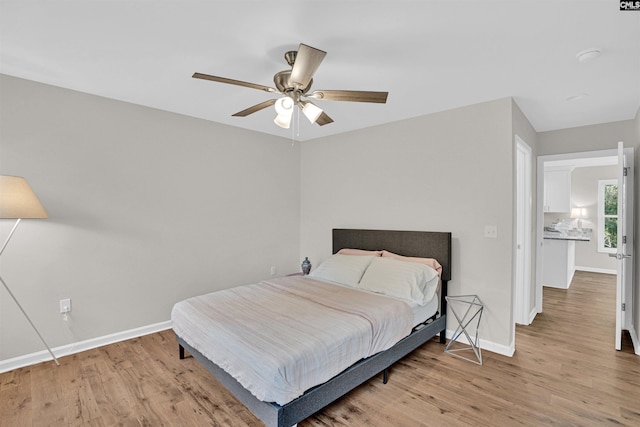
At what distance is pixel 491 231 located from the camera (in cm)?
305

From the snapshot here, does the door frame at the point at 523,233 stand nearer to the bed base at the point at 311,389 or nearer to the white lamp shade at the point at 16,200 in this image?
the bed base at the point at 311,389

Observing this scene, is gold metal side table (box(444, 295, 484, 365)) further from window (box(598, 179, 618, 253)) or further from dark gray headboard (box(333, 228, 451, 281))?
window (box(598, 179, 618, 253))

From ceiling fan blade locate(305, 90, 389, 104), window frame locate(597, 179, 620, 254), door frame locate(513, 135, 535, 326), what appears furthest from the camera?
window frame locate(597, 179, 620, 254)

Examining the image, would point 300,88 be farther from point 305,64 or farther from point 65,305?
point 65,305

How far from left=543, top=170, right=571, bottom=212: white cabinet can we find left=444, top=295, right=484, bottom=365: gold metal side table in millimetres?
5404

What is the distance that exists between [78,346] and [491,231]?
4.26 m

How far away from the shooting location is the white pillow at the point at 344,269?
334cm

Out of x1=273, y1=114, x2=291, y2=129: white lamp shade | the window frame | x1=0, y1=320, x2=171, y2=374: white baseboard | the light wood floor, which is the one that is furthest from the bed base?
the window frame

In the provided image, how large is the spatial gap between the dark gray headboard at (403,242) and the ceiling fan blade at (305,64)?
7.28ft

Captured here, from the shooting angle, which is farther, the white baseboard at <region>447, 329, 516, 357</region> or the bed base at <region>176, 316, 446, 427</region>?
the white baseboard at <region>447, 329, 516, 357</region>

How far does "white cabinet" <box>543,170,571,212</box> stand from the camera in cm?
700

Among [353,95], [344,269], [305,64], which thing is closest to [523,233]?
[344,269]

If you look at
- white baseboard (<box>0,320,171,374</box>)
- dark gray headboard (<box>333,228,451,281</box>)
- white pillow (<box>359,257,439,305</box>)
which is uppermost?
dark gray headboard (<box>333,228,451,281</box>)

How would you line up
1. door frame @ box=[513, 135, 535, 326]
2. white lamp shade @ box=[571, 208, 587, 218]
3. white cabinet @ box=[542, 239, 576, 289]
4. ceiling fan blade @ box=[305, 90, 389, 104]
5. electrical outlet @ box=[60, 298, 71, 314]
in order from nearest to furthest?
1. ceiling fan blade @ box=[305, 90, 389, 104]
2. electrical outlet @ box=[60, 298, 71, 314]
3. door frame @ box=[513, 135, 535, 326]
4. white cabinet @ box=[542, 239, 576, 289]
5. white lamp shade @ box=[571, 208, 587, 218]
